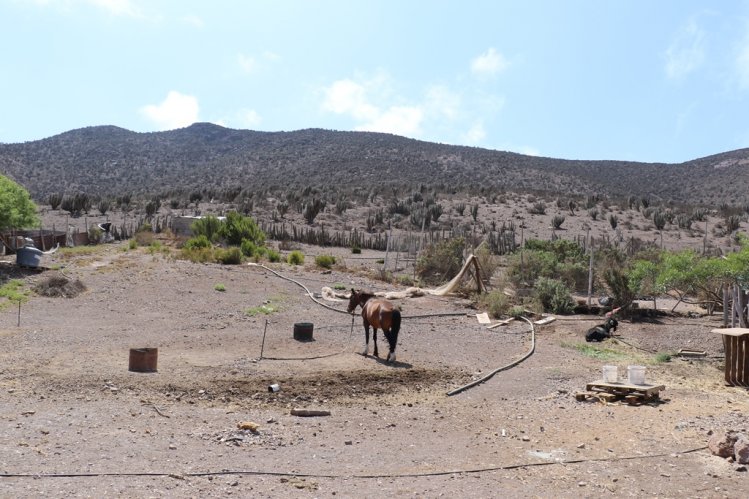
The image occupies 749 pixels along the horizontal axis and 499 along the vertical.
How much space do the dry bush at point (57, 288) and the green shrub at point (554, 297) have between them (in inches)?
537

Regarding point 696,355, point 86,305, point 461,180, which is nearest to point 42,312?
point 86,305

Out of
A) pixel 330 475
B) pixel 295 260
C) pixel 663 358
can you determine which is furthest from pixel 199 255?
pixel 330 475

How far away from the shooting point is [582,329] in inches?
798

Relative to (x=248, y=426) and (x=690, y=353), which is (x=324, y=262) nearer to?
(x=690, y=353)

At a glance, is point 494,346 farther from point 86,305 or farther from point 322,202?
point 322,202

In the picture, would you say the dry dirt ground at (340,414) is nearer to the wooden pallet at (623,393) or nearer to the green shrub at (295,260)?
the wooden pallet at (623,393)

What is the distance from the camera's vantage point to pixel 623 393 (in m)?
12.2

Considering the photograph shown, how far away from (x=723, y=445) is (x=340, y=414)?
15.8 feet

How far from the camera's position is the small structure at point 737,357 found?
1370 cm

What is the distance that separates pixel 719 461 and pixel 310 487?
460 centimetres

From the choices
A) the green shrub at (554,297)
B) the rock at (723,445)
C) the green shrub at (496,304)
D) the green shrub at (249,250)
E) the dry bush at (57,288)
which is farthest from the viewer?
the green shrub at (249,250)

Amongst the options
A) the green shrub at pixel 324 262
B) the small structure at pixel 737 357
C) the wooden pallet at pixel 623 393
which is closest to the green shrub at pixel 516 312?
the small structure at pixel 737 357

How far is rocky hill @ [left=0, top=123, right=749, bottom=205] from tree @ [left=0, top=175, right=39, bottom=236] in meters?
43.6

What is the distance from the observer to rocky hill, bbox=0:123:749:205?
79.3 metres
